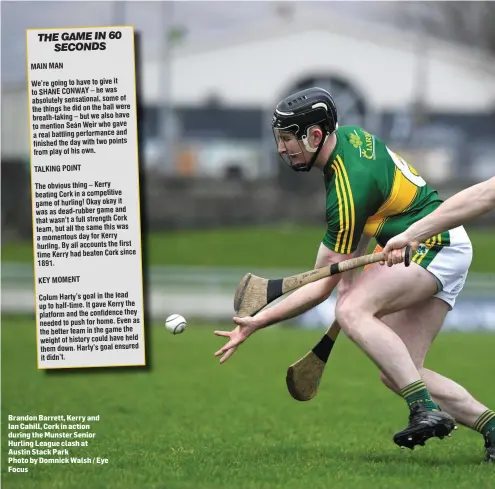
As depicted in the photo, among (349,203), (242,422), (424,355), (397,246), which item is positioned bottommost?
(242,422)

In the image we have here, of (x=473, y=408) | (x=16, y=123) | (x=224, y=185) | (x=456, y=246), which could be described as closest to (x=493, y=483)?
(x=473, y=408)

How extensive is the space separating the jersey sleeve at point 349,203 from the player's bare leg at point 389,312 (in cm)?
27

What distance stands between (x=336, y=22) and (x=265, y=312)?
148ft

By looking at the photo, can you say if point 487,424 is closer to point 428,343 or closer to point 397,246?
point 428,343

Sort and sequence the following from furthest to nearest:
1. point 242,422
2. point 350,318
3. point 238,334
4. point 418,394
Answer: point 242,422 → point 238,334 → point 350,318 → point 418,394

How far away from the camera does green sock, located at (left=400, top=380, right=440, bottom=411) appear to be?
6566mm

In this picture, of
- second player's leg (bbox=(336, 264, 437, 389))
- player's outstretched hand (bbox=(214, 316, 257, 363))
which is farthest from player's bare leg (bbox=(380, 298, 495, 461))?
player's outstretched hand (bbox=(214, 316, 257, 363))

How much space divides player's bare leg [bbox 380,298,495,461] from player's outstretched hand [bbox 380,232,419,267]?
624 millimetres

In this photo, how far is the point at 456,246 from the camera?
6914 mm

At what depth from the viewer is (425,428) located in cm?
642

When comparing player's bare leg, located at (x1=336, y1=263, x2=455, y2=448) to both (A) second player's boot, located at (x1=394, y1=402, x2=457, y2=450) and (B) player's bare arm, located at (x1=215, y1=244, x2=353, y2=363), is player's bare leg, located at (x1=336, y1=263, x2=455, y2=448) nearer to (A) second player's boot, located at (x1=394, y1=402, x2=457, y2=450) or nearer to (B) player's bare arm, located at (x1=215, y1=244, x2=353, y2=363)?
(A) second player's boot, located at (x1=394, y1=402, x2=457, y2=450)
